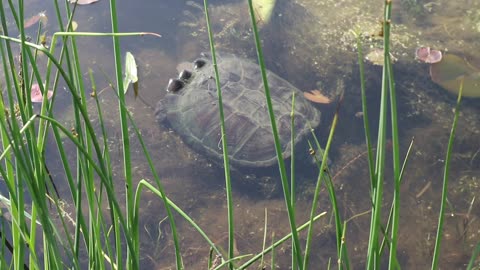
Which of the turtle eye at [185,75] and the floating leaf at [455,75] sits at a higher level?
the turtle eye at [185,75]

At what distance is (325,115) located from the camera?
384 centimetres

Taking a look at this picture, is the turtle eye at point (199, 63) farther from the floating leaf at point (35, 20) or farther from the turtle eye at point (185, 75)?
the floating leaf at point (35, 20)

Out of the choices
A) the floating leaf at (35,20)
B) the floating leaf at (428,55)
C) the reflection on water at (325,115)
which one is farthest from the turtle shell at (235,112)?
the floating leaf at (35,20)

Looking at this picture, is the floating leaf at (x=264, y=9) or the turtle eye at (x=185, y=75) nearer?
the turtle eye at (x=185, y=75)

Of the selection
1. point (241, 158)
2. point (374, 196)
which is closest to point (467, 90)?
point (241, 158)

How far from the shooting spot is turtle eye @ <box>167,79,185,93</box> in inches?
154

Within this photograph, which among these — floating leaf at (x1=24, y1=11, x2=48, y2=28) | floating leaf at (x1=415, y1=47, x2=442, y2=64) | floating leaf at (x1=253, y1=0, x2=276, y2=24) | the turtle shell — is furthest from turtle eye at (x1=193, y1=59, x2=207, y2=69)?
floating leaf at (x1=415, y1=47, x2=442, y2=64)

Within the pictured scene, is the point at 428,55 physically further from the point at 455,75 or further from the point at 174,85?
the point at 174,85

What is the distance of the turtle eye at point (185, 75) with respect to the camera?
3938 millimetres

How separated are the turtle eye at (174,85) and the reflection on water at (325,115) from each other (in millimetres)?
74

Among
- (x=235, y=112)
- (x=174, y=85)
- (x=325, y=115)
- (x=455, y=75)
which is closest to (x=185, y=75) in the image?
(x=174, y=85)

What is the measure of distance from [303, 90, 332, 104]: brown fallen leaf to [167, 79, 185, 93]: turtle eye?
94 cm

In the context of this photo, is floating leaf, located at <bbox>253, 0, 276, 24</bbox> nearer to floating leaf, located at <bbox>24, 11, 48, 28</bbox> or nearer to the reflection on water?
the reflection on water

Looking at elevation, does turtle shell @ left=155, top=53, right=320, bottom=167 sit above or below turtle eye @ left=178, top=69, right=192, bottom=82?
below
